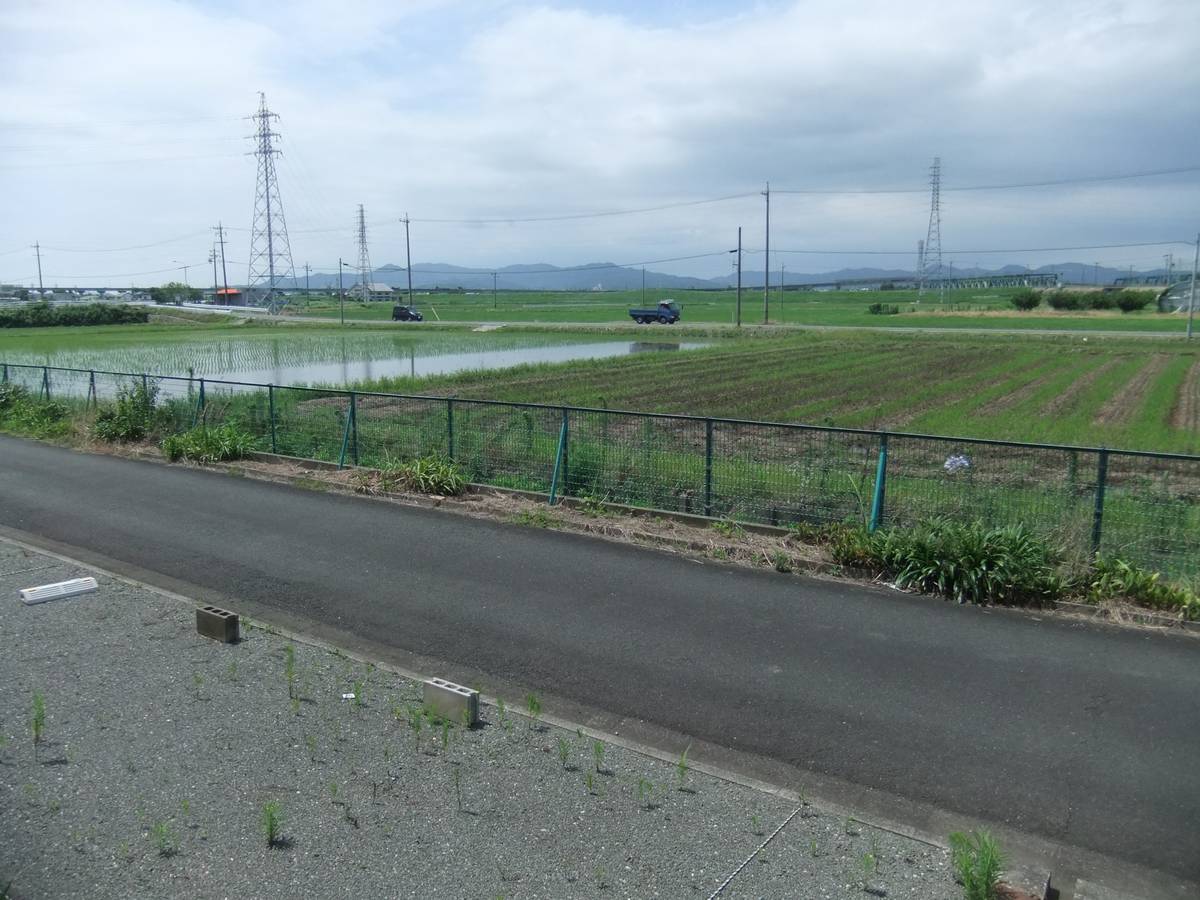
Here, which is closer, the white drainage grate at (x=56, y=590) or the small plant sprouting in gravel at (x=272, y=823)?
the small plant sprouting in gravel at (x=272, y=823)

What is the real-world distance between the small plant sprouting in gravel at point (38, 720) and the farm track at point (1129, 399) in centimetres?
2275

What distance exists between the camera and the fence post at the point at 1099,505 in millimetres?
8961

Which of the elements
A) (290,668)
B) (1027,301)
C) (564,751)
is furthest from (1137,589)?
(1027,301)

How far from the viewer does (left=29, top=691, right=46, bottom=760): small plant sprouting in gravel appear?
577 cm

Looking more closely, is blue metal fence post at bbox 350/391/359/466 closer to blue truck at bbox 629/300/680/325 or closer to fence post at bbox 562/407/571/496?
fence post at bbox 562/407/571/496

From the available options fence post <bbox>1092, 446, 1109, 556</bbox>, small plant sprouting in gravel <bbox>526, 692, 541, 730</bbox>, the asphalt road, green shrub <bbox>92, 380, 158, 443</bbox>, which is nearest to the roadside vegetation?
green shrub <bbox>92, 380, 158, 443</bbox>

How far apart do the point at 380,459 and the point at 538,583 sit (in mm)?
5776

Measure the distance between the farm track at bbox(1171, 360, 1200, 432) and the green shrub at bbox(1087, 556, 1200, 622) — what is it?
1560cm

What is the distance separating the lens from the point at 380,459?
14.4 metres

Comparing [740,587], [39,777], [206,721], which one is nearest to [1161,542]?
[740,587]

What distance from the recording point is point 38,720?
19.3 ft

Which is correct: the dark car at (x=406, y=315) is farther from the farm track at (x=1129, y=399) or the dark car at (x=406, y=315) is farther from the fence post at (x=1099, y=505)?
the fence post at (x=1099, y=505)

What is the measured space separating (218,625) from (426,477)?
5703 millimetres

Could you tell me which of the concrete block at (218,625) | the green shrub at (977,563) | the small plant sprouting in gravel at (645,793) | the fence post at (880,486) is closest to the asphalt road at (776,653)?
the green shrub at (977,563)
